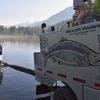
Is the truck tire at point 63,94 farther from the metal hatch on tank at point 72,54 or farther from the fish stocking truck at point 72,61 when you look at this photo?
the metal hatch on tank at point 72,54

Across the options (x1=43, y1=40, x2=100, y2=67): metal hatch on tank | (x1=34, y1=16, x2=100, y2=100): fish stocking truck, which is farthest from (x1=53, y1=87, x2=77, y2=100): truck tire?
(x1=43, y1=40, x2=100, y2=67): metal hatch on tank

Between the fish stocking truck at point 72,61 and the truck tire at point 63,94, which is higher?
the fish stocking truck at point 72,61

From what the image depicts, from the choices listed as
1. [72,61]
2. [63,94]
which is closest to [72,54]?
[72,61]

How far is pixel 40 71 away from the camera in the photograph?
1050 centimetres

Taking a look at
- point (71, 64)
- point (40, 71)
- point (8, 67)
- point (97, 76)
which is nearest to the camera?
point (97, 76)

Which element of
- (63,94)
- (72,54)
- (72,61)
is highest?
(72,54)

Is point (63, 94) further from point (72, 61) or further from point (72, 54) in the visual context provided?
point (72, 54)

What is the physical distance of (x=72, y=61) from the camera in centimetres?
823

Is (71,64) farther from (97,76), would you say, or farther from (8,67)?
(8,67)

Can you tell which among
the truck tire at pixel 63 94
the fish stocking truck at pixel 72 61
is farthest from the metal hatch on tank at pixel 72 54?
Answer: the truck tire at pixel 63 94

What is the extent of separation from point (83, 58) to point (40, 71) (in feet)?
9.89

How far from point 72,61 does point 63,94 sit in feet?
3.96

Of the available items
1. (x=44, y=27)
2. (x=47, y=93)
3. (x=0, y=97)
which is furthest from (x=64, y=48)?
(x=0, y=97)

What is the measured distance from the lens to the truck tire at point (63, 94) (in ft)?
28.2
